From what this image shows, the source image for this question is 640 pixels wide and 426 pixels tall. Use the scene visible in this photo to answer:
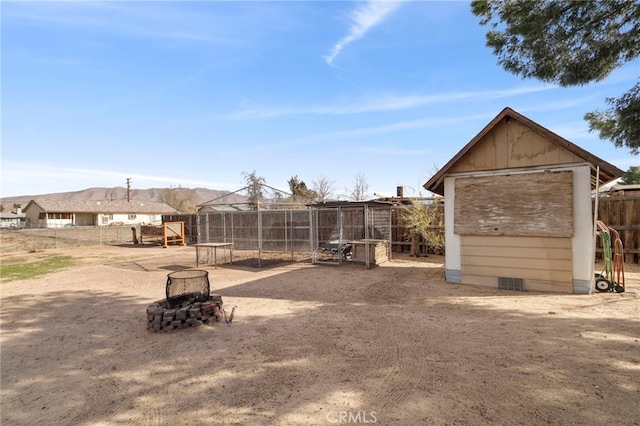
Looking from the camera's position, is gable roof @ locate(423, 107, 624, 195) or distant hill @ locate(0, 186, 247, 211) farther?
distant hill @ locate(0, 186, 247, 211)

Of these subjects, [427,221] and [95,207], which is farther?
[95,207]

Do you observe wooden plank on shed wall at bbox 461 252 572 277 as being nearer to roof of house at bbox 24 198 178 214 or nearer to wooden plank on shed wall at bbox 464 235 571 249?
wooden plank on shed wall at bbox 464 235 571 249

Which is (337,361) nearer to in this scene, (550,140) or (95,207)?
(550,140)

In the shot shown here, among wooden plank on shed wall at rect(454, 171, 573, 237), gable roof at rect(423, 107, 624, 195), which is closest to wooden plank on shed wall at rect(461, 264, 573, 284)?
wooden plank on shed wall at rect(454, 171, 573, 237)

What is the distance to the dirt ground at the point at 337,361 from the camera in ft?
10.6

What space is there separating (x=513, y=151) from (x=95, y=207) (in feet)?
193

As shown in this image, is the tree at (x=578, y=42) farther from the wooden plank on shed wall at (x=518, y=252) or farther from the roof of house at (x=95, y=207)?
the roof of house at (x=95, y=207)

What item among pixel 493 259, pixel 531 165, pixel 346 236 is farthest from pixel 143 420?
pixel 346 236

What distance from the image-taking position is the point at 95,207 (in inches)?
2046

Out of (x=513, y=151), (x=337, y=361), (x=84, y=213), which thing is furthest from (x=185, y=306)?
(x=84, y=213)

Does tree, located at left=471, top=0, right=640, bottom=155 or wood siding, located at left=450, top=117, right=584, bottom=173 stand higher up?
tree, located at left=471, top=0, right=640, bottom=155

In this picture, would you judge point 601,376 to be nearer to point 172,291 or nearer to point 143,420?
point 143,420

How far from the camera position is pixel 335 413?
10.4 feet

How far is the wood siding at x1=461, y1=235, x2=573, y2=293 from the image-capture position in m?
7.66
